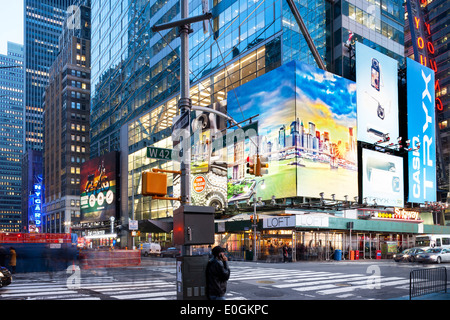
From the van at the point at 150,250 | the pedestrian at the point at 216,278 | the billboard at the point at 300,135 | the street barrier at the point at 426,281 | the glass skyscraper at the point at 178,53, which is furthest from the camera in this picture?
the van at the point at 150,250

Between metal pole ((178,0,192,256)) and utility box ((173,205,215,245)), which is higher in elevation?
metal pole ((178,0,192,256))

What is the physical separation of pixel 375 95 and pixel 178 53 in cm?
3120

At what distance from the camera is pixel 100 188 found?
283ft

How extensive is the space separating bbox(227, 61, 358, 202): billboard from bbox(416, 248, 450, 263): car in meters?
13.1

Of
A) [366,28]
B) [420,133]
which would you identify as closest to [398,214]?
[420,133]

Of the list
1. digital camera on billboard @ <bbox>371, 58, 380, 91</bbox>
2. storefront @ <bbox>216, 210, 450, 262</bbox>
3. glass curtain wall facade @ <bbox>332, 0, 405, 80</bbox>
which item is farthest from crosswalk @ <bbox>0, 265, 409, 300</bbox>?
digital camera on billboard @ <bbox>371, 58, 380, 91</bbox>

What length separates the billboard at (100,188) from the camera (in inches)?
3233

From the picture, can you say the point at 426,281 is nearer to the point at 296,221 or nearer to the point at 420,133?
the point at 296,221

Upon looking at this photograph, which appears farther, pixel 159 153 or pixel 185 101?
pixel 159 153

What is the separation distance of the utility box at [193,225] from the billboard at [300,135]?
34.7 metres

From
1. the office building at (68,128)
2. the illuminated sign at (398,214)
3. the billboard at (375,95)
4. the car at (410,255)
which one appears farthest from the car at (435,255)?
the office building at (68,128)

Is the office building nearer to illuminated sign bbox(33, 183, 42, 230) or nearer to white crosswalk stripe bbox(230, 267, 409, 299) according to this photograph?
illuminated sign bbox(33, 183, 42, 230)

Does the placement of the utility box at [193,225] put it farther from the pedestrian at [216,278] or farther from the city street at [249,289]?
the city street at [249,289]

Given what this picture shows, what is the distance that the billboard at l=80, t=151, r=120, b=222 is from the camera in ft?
269
